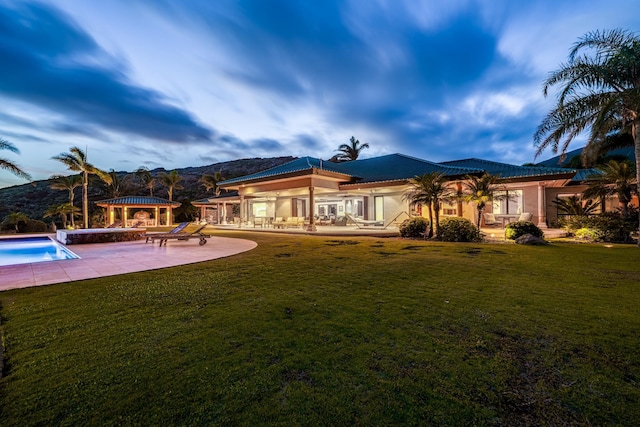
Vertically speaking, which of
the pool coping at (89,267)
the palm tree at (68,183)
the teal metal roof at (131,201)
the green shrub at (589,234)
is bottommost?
the pool coping at (89,267)

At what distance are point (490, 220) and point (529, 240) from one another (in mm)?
9620

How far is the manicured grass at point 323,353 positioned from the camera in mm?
1934

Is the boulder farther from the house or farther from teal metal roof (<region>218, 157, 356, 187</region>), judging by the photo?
teal metal roof (<region>218, 157, 356, 187</region>)

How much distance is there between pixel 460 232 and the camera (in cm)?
1222

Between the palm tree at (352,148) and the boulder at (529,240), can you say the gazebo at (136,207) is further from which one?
the boulder at (529,240)

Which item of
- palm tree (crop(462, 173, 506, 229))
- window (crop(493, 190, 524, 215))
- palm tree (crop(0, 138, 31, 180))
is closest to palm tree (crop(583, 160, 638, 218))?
palm tree (crop(462, 173, 506, 229))

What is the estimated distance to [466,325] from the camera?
11.1ft

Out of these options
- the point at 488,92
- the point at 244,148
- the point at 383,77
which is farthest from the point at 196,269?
the point at 244,148

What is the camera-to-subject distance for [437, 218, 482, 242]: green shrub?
12.1 metres

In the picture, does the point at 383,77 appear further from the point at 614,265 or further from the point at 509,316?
the point at 509,316

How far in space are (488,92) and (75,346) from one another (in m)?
34.3

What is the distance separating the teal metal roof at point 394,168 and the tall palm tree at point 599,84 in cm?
490

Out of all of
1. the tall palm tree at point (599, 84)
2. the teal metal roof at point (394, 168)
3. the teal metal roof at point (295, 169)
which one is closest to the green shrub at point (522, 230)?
the tall palm tree at point (599, 84)

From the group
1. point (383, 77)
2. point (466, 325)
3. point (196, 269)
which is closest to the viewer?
point (466, 325)
